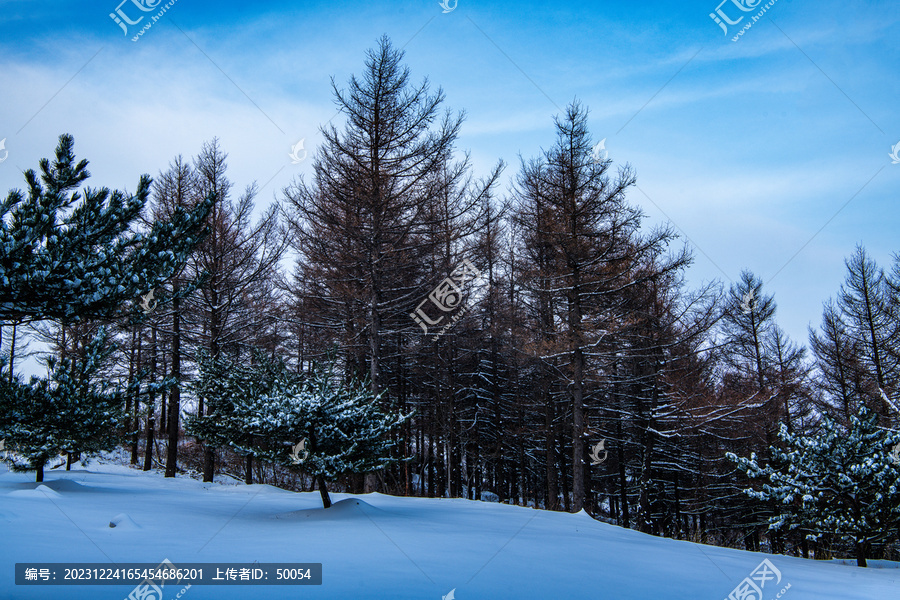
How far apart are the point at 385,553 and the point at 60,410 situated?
248 inches

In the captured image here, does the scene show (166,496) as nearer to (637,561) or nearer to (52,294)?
(52,294)

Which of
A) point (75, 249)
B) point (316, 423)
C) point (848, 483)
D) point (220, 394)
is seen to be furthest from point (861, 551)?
point (220, 394)

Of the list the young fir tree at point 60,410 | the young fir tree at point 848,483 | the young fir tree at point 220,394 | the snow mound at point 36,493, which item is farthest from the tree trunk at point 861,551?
the snow mound at point 36,493

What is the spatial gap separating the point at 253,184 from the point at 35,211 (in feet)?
43.4

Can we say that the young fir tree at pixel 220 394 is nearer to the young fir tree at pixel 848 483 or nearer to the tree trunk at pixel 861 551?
the young fir tree at pixel 848 483

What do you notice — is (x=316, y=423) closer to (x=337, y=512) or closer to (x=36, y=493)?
(x=337, y=512)

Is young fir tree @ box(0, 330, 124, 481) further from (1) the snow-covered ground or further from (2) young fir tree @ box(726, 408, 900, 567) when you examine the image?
(2) young fir tree @ box(726, 408, 900, 567)

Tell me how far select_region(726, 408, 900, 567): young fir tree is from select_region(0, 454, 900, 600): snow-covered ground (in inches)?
36.8

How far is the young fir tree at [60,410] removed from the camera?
24.2 feet

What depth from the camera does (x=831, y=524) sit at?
8562 mm

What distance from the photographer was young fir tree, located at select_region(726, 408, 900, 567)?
8375 mm

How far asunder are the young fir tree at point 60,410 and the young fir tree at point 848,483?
11.3 meters

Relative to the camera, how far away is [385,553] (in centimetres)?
499

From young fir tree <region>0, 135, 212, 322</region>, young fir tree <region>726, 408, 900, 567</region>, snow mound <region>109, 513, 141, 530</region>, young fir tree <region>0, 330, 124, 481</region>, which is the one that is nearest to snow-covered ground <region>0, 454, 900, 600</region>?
snow mound <region>109, 513, 141, 530</region>
